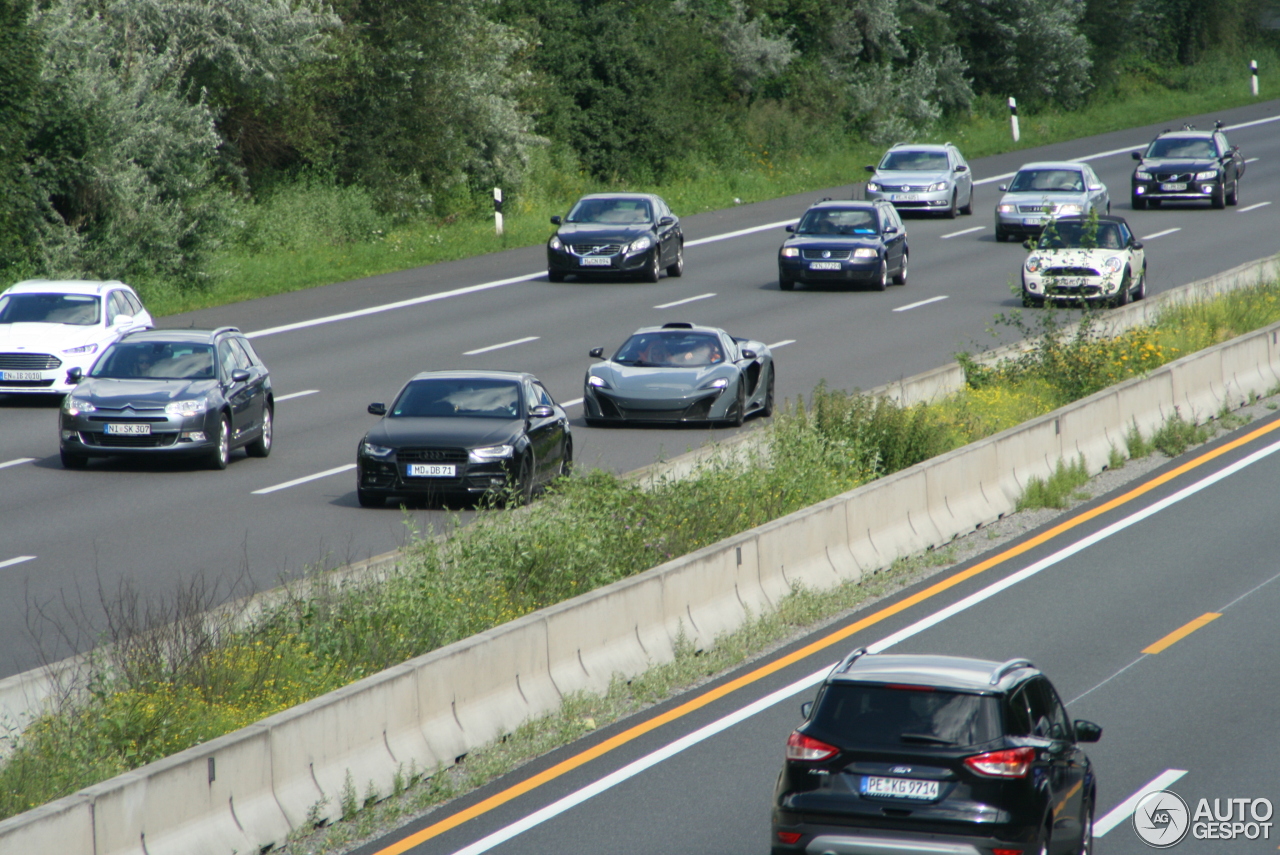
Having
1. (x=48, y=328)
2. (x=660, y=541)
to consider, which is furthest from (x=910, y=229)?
(x=660, y=541)

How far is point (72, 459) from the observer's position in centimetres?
2086

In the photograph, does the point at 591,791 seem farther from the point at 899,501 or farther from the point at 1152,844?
the point at 899,501

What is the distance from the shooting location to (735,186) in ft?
169

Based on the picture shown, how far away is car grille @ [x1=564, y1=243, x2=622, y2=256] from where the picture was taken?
36531mm

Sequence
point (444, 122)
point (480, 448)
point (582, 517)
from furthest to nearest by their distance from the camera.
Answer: point (444, 122) → point (480, 448) → point (582, 517)

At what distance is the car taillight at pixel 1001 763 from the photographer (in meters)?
7.89

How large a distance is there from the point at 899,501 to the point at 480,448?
457cm

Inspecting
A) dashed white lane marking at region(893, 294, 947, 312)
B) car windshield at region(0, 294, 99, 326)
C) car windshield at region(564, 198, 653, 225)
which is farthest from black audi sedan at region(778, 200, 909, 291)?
car windshield at region(0, 294, 99, 326)

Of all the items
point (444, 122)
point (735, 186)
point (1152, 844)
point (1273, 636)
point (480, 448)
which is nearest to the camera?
point (1152, 844)

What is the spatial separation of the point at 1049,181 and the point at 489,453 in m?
27.0

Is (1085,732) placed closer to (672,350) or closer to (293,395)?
(672,350)

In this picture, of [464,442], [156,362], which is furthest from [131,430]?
[464,442]

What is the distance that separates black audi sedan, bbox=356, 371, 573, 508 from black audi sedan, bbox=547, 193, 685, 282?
1652 cm

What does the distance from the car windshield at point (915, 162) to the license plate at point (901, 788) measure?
131ft
